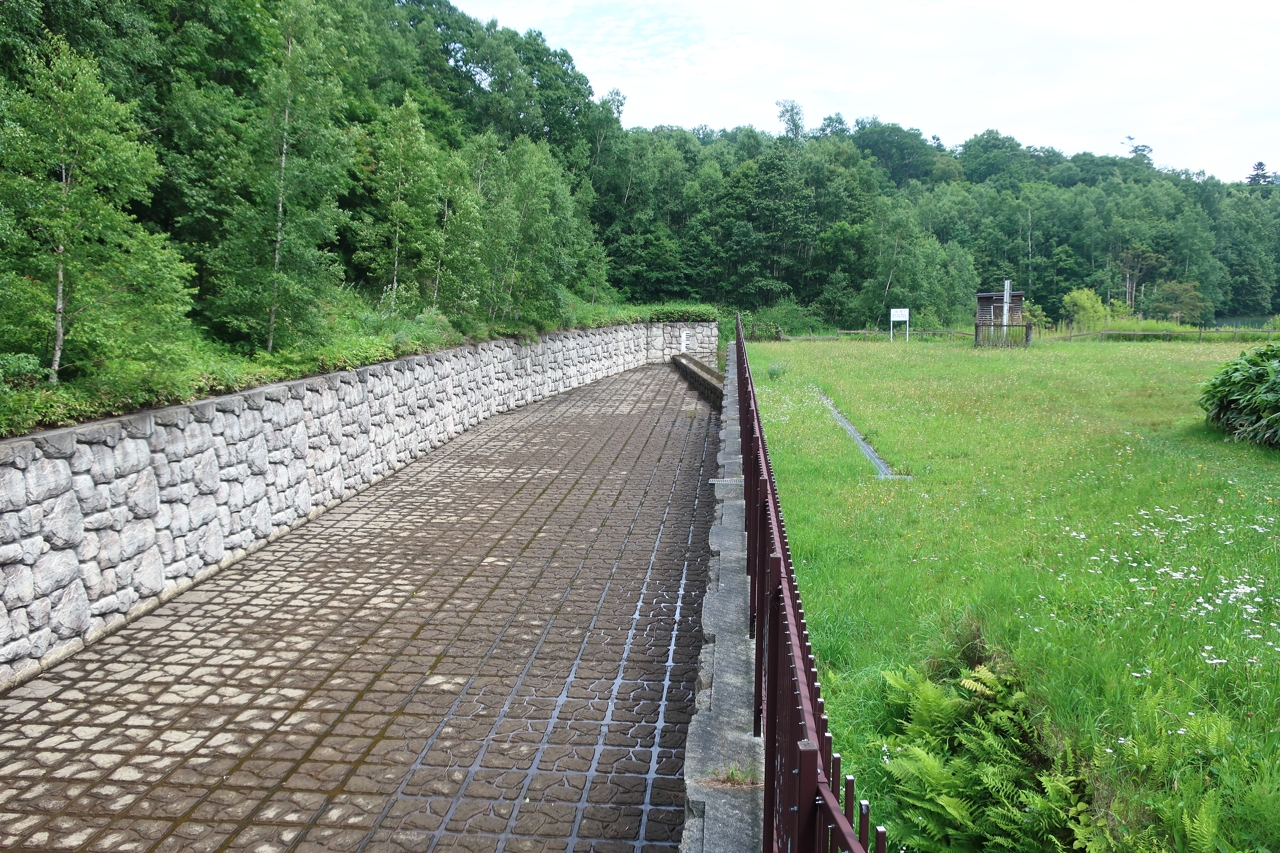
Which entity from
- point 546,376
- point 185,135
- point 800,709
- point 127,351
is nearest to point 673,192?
point 546,376

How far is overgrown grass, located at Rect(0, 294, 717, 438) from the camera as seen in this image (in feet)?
17.0

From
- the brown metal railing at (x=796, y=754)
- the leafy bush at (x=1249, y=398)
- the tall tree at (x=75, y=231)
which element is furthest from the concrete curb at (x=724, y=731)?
the leafy bush at (x=1249, y=398)

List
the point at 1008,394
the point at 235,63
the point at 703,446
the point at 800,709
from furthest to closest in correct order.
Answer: the point at 235,63
the point at 1008,394
the point at 703,446
the point at 800,709

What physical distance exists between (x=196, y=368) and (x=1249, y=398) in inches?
460

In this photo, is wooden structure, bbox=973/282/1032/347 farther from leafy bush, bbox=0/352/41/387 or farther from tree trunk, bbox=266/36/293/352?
leafy bush, bbox=0/352/41/387

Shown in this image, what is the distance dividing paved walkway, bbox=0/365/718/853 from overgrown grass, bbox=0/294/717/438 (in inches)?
58.8

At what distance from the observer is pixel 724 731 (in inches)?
131

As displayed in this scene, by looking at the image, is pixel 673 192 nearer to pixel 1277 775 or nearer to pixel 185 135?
pixel 185 135

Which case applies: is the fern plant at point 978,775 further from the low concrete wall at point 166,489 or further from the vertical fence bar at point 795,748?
the low concrete wall at point 166,489

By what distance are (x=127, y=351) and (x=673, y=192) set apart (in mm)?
58879

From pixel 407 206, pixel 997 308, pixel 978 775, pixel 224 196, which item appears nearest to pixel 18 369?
pixel 224 196

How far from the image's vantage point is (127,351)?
5.91m

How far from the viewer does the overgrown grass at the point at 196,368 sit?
5.18 meters

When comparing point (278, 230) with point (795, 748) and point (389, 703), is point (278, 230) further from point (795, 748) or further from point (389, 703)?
point (795, 748)
